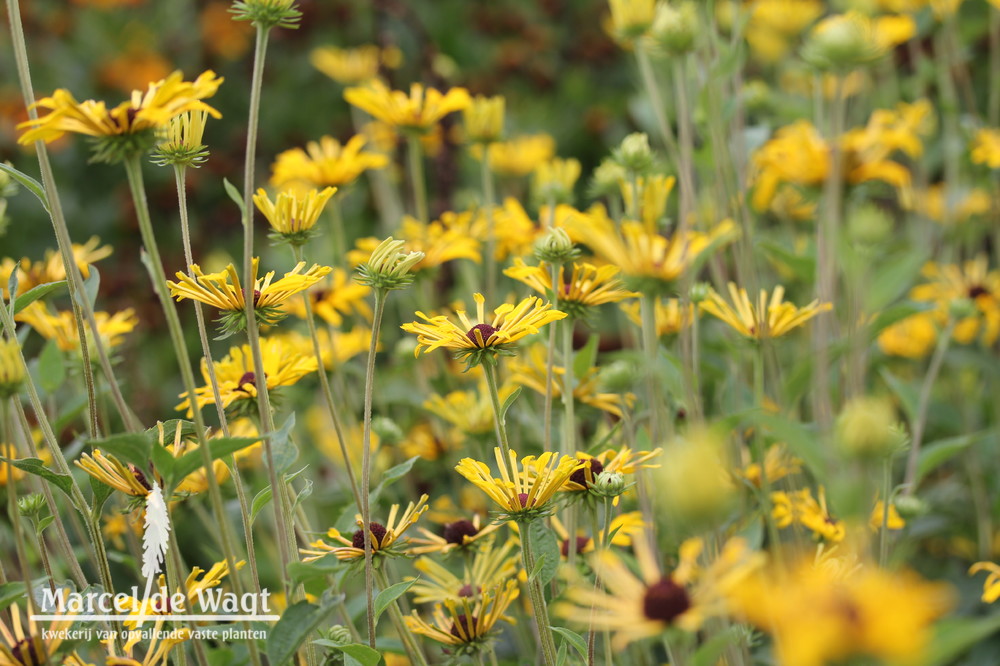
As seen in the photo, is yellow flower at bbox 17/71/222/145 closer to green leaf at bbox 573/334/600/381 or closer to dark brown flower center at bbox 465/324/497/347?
dark brown flower center at bbox 465/324/497/347

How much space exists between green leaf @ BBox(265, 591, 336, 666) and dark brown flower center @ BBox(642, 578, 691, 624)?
0.91 ft

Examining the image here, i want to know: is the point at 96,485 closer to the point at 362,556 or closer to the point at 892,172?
the point at 362,556

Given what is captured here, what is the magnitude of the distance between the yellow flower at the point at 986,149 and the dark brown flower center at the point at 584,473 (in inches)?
37.5

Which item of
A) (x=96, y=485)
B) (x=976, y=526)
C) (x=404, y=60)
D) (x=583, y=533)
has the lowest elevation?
(x=976, y=526)

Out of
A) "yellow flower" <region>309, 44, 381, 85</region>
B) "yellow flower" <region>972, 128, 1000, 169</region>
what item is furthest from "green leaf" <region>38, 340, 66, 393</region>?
"yellow flower" <region>972, 128, 1000, 169</region>

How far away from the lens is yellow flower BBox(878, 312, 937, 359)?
160 cm

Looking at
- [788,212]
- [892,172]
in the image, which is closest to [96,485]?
[892,172]

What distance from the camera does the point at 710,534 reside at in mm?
880

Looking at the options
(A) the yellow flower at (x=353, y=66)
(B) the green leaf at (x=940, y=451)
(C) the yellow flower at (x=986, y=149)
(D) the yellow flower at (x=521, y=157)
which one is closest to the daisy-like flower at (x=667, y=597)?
(B) the green leaf at (x=940, y=451)

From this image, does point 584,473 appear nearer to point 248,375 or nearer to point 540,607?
point 540,607

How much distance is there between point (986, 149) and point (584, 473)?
107 centimetres

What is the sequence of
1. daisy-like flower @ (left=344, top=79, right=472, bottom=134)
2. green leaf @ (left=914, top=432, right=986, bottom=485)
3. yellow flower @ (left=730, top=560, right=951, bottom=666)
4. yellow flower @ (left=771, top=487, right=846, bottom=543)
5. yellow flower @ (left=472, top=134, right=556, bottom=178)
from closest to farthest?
yellow flower @ (left=730, top=560, right=951, bottom=666) < yellow flower @ (left=771, top=487, right=846, bottom=543) < green leaf @ (left=914, top=432, right=986, bottom=485) < daisy-like flower @ (left=344, top=79, right=472, bottom=134) < yellow flower @ (left=472, top=134, right=556, bottom=178)

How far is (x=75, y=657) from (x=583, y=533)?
595 millimetres

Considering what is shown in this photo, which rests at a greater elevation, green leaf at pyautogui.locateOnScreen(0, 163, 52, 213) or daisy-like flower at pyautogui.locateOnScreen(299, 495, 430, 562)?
green leaf at pyautogui.locateOnScreen(0, 163, 52, 213)
